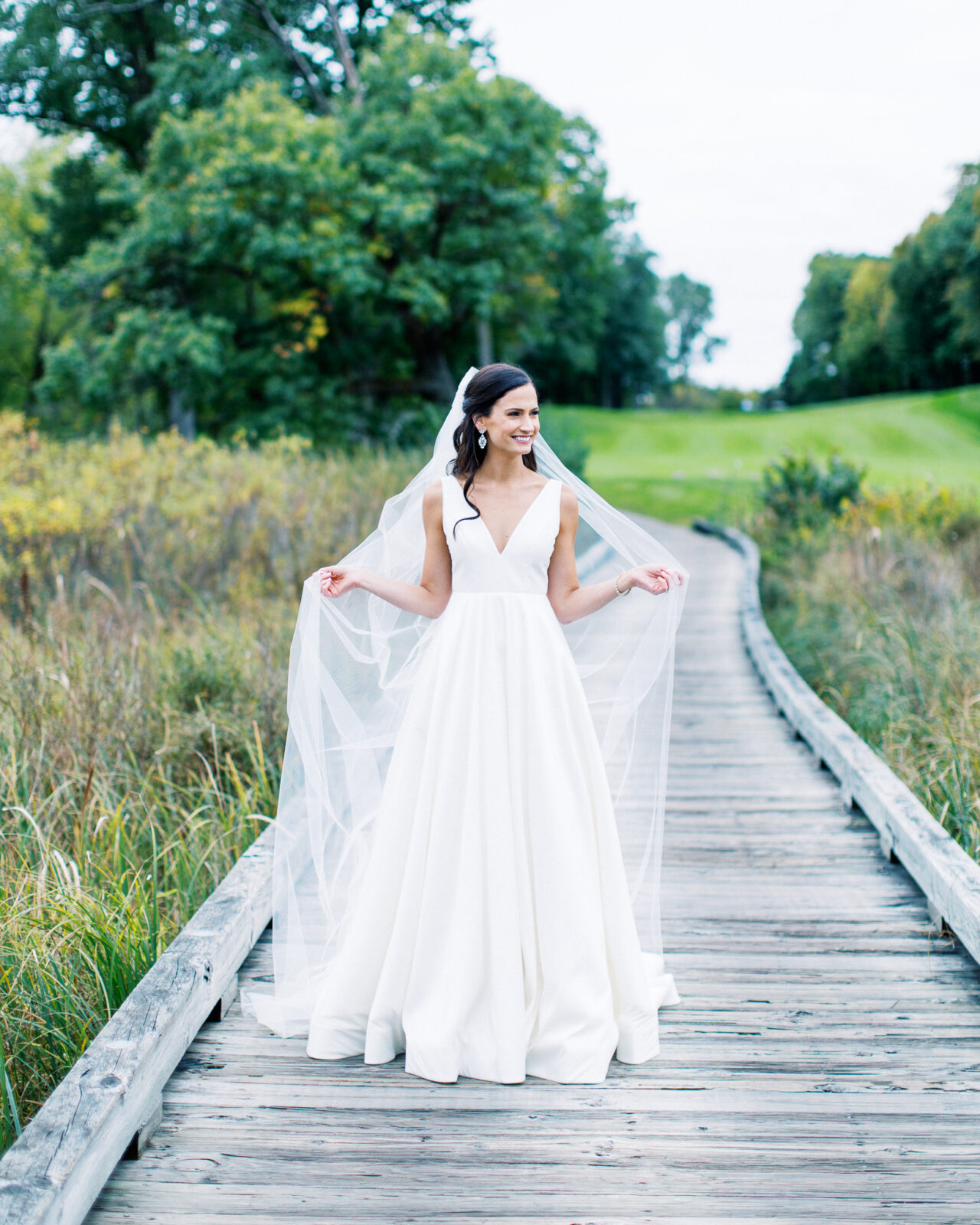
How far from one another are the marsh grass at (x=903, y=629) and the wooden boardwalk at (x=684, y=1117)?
3.51ft

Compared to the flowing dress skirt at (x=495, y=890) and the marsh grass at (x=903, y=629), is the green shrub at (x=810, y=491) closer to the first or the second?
the marsh grass at (x=903, y=629)

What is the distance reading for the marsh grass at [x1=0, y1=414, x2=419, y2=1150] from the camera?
9.74 feet

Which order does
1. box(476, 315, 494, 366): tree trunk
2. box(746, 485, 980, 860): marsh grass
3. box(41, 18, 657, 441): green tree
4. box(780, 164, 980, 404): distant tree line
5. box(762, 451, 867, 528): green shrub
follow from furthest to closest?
box(780, 164, 980, 404): distant tree line, box(476, 315, 494, 366): tree trunk, box(41, 18, 657, 441): green tree, box(762, 451, 867, 528): green shrub, box(746, 485, 980, 860): marsh grass

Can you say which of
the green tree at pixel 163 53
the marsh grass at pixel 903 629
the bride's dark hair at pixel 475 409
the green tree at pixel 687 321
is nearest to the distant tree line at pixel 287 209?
the green tree at pixel 163 53

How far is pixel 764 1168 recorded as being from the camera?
2.28 m

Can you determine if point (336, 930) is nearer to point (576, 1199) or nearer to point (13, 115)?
point (576, 1199)

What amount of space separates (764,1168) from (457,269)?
16.0 meters

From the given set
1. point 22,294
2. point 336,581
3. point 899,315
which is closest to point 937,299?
point 899,315

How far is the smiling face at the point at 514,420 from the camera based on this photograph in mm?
2748

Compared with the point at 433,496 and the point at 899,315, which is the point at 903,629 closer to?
the point at 433,496

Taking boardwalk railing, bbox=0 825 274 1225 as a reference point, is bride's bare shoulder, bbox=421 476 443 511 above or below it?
above

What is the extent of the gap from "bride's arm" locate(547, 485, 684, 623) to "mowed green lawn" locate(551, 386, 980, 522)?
1797 centimetres

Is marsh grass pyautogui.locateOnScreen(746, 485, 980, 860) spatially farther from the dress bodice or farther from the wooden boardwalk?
the dress bodice

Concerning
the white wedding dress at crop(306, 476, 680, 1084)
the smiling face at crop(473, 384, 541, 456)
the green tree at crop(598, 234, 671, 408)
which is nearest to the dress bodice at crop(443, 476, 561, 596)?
the white wedding dress at crop(306, 476, 680, 1084)
